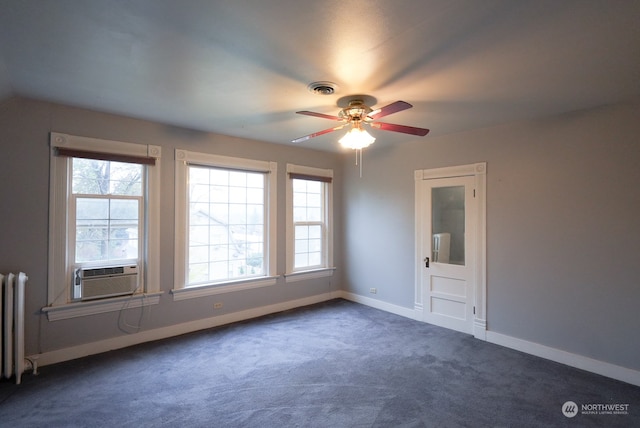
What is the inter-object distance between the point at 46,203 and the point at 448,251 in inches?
184

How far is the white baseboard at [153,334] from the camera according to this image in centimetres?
318

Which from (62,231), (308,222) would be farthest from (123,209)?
(308,222)

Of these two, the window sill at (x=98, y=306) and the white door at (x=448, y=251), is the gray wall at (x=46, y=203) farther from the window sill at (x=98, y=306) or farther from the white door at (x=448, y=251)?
the white door at (x=448, y=251)

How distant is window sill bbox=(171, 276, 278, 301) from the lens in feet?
13.0

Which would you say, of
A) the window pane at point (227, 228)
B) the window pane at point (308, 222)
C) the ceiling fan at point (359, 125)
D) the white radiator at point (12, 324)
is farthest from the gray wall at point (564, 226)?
the white radiator at point (12, 324)

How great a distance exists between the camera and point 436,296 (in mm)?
4398

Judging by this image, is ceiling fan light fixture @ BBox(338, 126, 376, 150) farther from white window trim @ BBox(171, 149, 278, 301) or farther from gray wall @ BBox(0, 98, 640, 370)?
white window trim @ BBox(171, 149, 278, 301)

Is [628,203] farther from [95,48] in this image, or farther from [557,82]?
[95,48]

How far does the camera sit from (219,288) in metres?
4.29

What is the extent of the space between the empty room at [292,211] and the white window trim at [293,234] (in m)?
0.05

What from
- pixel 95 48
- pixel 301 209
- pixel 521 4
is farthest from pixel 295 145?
pixel 521 4

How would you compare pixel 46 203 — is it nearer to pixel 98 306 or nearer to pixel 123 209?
pixel 123 209

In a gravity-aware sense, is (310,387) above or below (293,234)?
below

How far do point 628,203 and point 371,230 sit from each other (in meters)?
3.10
